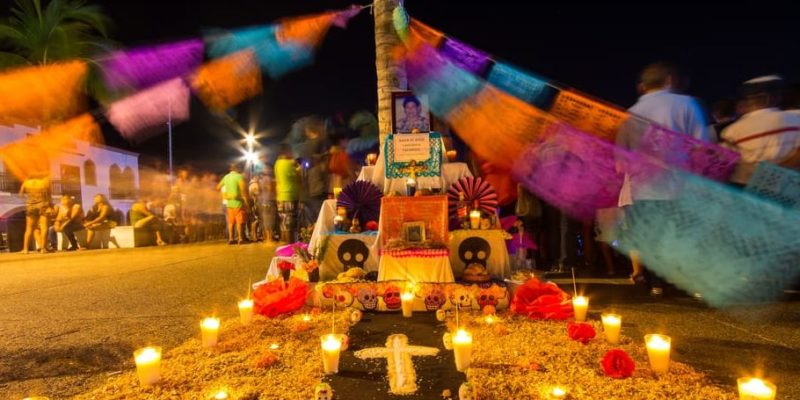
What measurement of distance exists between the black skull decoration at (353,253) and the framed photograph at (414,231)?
539mm

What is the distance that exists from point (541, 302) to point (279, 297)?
233 centimetres

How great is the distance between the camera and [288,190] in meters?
7.51

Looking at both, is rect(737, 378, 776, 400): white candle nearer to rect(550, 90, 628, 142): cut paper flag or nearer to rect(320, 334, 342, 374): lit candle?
rect(320, 334, 342, 374): lit candle

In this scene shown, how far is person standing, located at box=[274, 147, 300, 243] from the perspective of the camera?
24.5 ft

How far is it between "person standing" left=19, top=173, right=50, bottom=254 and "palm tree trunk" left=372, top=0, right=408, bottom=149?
9017 mm

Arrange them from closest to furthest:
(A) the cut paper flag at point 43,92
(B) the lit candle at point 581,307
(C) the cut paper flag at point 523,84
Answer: (B) the lit candle at point 581,307
(C) the cut paper flag at point 523,84
(A) the cut paper flag at point 43,92

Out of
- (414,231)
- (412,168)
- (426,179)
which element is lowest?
(414,231)

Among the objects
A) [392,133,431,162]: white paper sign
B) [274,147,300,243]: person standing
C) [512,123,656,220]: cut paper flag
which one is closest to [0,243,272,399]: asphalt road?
[274,147,300,243]: person standing

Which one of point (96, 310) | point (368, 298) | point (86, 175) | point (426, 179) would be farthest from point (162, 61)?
point (86, 175)

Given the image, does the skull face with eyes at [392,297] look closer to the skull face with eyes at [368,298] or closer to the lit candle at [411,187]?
the skull face with eyes at [368,298]

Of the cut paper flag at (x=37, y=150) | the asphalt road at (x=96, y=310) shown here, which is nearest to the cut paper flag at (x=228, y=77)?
the asphalt road at (x=96, y=310)

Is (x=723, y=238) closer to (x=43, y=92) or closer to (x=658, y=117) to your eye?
(x=658, y=117)

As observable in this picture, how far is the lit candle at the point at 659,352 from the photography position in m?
2.34

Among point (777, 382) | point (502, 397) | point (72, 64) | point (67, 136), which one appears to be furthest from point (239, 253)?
point (67, 136)
